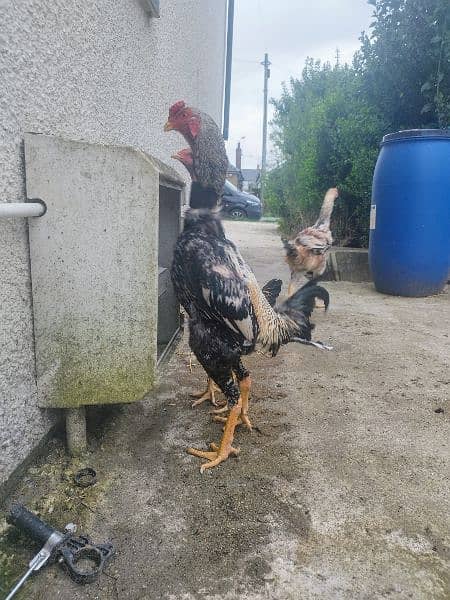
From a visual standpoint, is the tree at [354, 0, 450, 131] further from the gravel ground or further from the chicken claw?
the chicken claw

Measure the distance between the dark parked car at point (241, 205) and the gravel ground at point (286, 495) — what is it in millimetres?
17163

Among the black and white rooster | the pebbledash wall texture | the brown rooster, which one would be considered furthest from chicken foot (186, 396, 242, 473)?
the brown rooster

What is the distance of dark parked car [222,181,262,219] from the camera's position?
19891 millimetres

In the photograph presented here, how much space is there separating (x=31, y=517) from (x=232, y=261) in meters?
1.34

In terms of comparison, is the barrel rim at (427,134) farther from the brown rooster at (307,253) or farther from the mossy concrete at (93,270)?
the mossy concrete at (93,270)

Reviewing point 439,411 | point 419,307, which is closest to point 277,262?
point 419,307

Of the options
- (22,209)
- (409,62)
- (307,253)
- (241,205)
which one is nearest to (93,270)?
(22,209)

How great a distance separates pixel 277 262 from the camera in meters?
7.96

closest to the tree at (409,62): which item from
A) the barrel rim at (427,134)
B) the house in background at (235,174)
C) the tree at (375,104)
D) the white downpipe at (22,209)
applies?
the tree at (375,104)

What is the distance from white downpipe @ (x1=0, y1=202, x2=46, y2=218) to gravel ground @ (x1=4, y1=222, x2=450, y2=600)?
43.8 inches

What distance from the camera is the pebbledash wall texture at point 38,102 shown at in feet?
5.52

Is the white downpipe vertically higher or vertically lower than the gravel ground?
higher

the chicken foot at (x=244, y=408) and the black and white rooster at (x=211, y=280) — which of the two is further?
the chicken foot at (x=244, y=408)

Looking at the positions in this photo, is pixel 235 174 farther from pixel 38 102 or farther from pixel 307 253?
pixel 38 102
